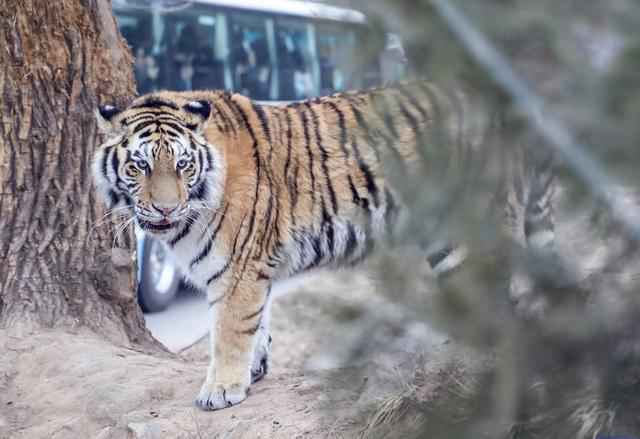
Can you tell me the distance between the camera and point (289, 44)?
10836 millimetres

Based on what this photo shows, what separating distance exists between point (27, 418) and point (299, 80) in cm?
657

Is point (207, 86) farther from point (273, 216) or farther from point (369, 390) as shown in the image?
point (369, 390)

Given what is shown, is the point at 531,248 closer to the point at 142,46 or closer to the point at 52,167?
the point at 52,167

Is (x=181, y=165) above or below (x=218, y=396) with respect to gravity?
above

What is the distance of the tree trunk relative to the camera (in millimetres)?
5371

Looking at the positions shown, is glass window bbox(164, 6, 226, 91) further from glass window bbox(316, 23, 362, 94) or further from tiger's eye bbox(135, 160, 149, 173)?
glass window bbox(316, 23, 362, 94)

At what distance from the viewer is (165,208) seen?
4727 millimetres

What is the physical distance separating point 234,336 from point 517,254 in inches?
118

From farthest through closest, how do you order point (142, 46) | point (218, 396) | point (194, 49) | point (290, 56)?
point (290, 56), point (194, 49), point (142, 46), point (218, 396)

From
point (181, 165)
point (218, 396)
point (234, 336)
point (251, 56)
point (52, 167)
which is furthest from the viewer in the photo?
point (251, 56)

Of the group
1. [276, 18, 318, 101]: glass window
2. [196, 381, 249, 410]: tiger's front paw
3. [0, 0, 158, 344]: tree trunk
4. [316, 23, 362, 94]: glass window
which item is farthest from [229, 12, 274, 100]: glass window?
[316, 23, 362, 94]: glass window

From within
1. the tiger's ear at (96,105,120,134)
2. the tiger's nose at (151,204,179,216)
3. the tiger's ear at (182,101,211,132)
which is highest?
the tiger's ear at (182,101,211,132)

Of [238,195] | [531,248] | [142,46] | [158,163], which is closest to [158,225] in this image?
[158,163]

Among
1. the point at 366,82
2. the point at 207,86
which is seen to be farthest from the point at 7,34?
the point at 207,86
